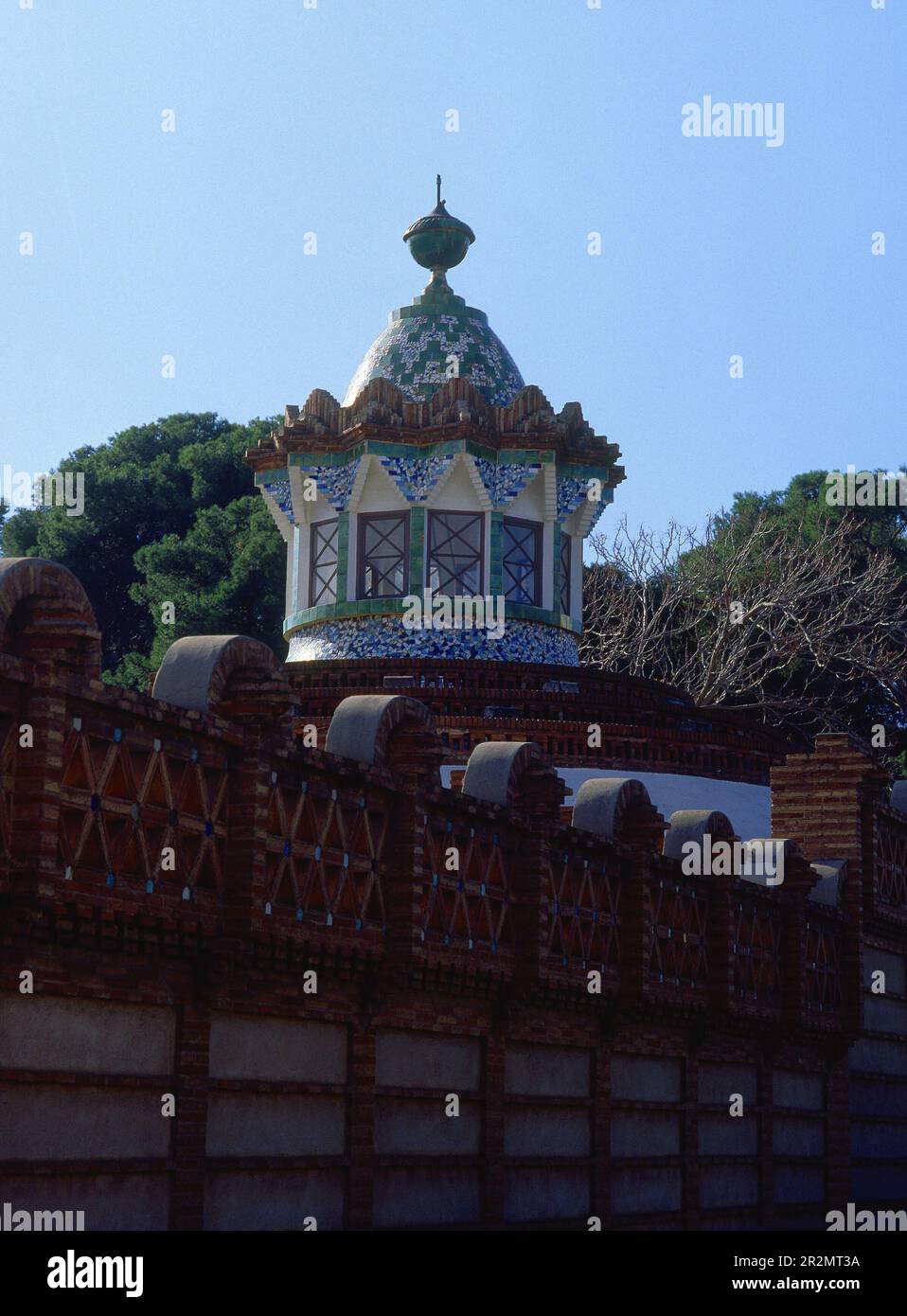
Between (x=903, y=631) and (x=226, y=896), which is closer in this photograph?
(x=226, y=896)

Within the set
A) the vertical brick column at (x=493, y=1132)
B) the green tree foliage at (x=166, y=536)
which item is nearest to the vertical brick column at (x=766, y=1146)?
the vertical brick column at (x=493, y=1132)

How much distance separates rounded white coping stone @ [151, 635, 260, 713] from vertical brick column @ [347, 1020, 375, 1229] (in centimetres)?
310

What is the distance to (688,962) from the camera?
61.6 feet

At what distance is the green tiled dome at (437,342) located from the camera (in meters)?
27.2

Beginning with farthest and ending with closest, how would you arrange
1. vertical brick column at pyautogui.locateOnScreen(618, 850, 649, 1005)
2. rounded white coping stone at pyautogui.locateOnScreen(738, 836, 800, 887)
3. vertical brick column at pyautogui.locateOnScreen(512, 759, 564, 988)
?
rounded white coping stone at pyautogui.locateOnScreen(738, 836, 800, 887), vertical brick column at pyautogui.locateOnScreen(618, 850, 649, 1005), vertical brick column at pyautogui.locateOnScreen(512, 759, 564, 988)

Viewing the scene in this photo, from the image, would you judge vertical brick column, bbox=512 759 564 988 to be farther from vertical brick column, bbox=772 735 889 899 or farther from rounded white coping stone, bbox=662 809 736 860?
vertical brick column, bbox=772 735 889 899

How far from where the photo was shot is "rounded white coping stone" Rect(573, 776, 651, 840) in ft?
57.3

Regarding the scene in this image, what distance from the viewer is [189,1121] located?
1198cm

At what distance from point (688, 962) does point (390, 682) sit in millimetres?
6131

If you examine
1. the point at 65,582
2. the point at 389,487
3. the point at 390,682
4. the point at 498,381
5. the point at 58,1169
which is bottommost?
the point at 58,1169

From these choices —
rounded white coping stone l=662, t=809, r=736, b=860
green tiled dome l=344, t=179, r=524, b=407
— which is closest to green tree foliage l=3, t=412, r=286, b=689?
green tiled dome l=344, t=179, r=524, b=407
